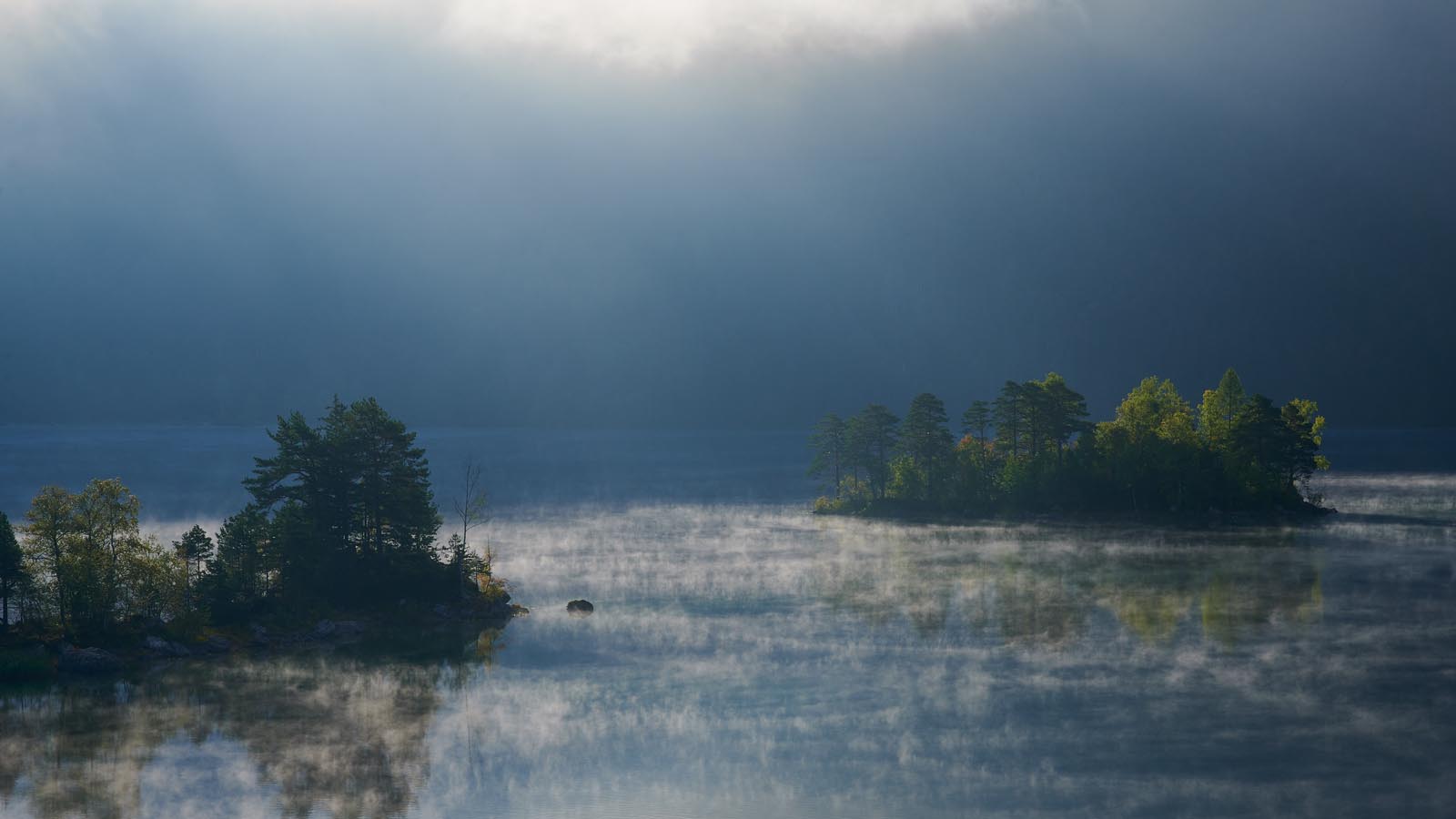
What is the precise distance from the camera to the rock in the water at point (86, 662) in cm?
6288

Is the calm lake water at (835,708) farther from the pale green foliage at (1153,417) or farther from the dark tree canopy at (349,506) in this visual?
the pale green foliage at (1153,417)

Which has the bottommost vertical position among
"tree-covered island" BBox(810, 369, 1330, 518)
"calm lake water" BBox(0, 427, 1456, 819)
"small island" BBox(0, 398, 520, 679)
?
"calm lake water" BBox(0, 427, 1456, 819)

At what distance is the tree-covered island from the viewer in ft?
423

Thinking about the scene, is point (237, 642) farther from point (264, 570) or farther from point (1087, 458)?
point (1087, 458)

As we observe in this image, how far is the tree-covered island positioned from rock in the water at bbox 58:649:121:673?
90.1 meters

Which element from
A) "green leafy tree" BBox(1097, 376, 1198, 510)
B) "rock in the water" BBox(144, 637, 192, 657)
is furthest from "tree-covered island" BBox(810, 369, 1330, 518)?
"rock in the water" BBox(144, 637, 192, 657)

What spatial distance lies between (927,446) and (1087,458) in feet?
60.2

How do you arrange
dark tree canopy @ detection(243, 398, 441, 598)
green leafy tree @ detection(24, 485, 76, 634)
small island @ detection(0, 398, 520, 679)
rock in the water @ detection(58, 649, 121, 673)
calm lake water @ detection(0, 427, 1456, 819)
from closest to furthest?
calm lake water @ detection(0, 427, 1456, 819), rock in the water @ detection(58, 649, 121, 673), green leafy tree @ detection(24, 485, 76, 634), small island @ detection(0, 398, 520, 679), dark tree canopy @ detection(243, 398, 441, 598)

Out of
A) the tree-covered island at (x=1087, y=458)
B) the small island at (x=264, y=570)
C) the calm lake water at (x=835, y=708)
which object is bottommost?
the calm lake water at (x=835, y=708)

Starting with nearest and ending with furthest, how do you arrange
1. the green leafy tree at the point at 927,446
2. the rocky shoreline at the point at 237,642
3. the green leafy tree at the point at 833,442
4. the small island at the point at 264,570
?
the rocky shoreline at the point at 237,642 → the small island at the point at 264,570 → the green leafy tree at the point at 927,446 → the green leafy tree at the point at 833,442

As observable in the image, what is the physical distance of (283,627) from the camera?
70.4 meters

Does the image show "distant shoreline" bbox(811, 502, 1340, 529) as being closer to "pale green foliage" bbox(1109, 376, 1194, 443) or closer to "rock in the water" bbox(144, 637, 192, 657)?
"pale green foliage" bbox(1109, 376, 1194, 443)

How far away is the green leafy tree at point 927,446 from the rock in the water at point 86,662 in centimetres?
9298

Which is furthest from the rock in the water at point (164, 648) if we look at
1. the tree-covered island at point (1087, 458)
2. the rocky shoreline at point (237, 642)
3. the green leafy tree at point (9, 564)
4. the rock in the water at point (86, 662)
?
the tree-covered island at point (1087, 458)
